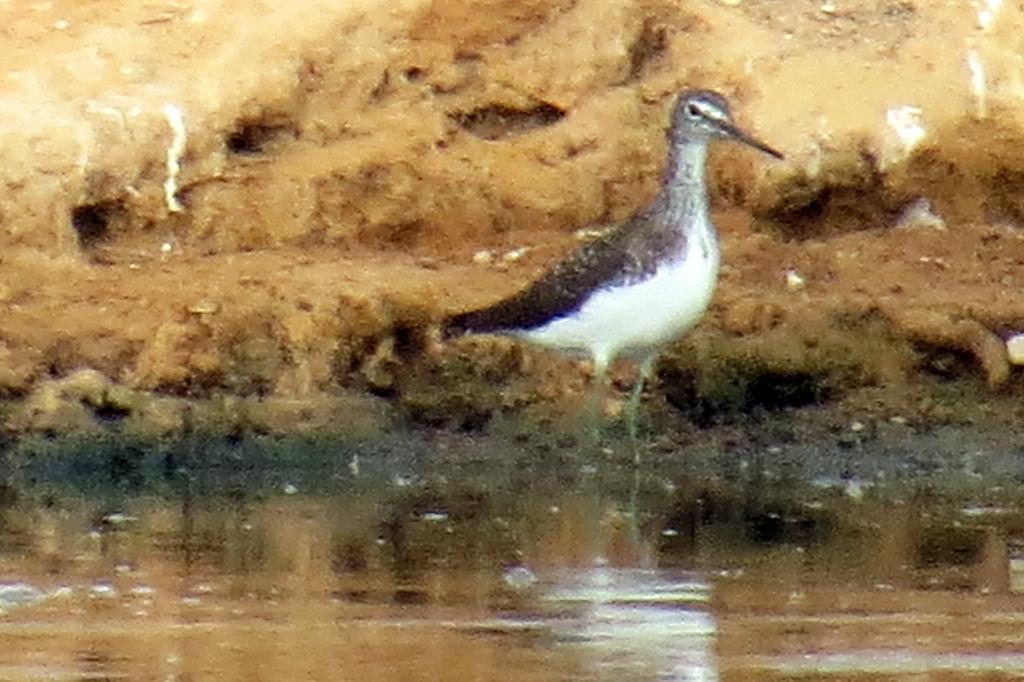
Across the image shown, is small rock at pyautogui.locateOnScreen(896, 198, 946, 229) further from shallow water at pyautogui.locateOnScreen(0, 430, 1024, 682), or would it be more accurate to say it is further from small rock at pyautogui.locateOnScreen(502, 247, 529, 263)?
small rock at pyautogui.locateOnScreen(502, 247, 529, 263)

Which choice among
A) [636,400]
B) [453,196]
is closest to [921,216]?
[636,400]

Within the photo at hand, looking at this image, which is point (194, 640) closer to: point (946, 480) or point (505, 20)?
point (946, 480)

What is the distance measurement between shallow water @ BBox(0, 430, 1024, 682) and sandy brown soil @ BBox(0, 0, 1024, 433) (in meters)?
0.37

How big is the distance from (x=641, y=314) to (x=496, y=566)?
8.67 ft

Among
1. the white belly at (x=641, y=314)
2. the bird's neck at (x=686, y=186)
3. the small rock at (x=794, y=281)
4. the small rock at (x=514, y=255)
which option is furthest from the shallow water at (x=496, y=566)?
the bird's neck at (x=686, y=186)

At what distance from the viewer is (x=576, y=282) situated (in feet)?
41.4

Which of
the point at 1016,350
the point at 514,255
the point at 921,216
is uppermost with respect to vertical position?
the point at 921,216

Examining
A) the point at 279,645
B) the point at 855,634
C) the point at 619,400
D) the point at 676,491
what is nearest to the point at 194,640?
the point at 279,645

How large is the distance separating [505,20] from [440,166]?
0.76m

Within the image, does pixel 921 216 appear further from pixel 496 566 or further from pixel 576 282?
pixel 496 566

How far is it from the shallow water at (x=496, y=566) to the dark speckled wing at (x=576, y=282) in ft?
2.18

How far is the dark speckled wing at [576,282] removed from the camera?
494 inches

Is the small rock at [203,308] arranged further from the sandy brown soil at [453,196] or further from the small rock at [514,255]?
the small rock at [514,255]

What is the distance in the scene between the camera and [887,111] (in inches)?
521
